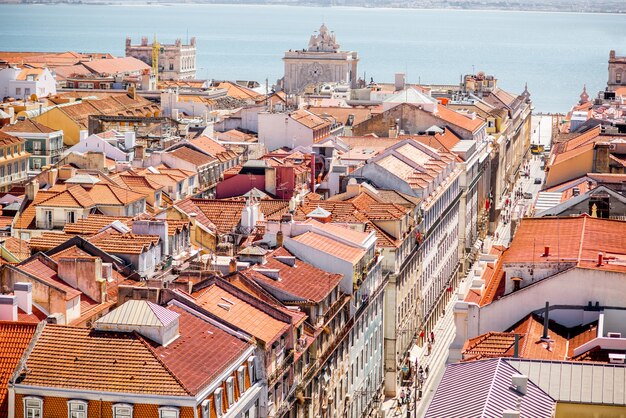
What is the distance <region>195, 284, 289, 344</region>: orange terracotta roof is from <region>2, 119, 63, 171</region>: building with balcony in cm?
4045

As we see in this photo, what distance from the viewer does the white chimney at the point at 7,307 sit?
34.4 meters

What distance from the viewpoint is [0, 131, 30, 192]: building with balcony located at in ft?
237

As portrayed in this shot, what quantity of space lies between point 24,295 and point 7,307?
1.36m

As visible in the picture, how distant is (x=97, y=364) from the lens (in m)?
31.4

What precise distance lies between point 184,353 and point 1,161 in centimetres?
4114

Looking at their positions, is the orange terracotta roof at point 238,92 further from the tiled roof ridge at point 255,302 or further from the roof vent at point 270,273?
the tiled roof ridge at point 255,302

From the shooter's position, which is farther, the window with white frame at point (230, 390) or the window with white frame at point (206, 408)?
the window with white frame at point (230, 390)

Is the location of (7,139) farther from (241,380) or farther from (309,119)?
(241,380)

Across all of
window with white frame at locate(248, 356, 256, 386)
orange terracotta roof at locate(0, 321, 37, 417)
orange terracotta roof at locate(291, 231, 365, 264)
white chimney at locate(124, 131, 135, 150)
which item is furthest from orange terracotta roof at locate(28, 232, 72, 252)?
white chimney at locate(124, 131, 135, 150)

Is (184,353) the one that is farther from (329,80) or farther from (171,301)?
(329,80)

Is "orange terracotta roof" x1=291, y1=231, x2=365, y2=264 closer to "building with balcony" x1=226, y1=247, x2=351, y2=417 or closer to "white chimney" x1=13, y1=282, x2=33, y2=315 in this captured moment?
"building with balcony" x1=226, y1=247, x2=351, y2=417

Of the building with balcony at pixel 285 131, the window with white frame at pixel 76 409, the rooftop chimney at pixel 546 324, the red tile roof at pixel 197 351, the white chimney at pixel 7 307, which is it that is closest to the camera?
the window with white frame at pixel 76 409

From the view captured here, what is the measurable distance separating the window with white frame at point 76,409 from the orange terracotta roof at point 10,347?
1247 mm

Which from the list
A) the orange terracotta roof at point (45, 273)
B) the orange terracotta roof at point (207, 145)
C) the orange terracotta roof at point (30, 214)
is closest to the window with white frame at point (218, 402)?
the orange terracotta roof at point (45, 273)
